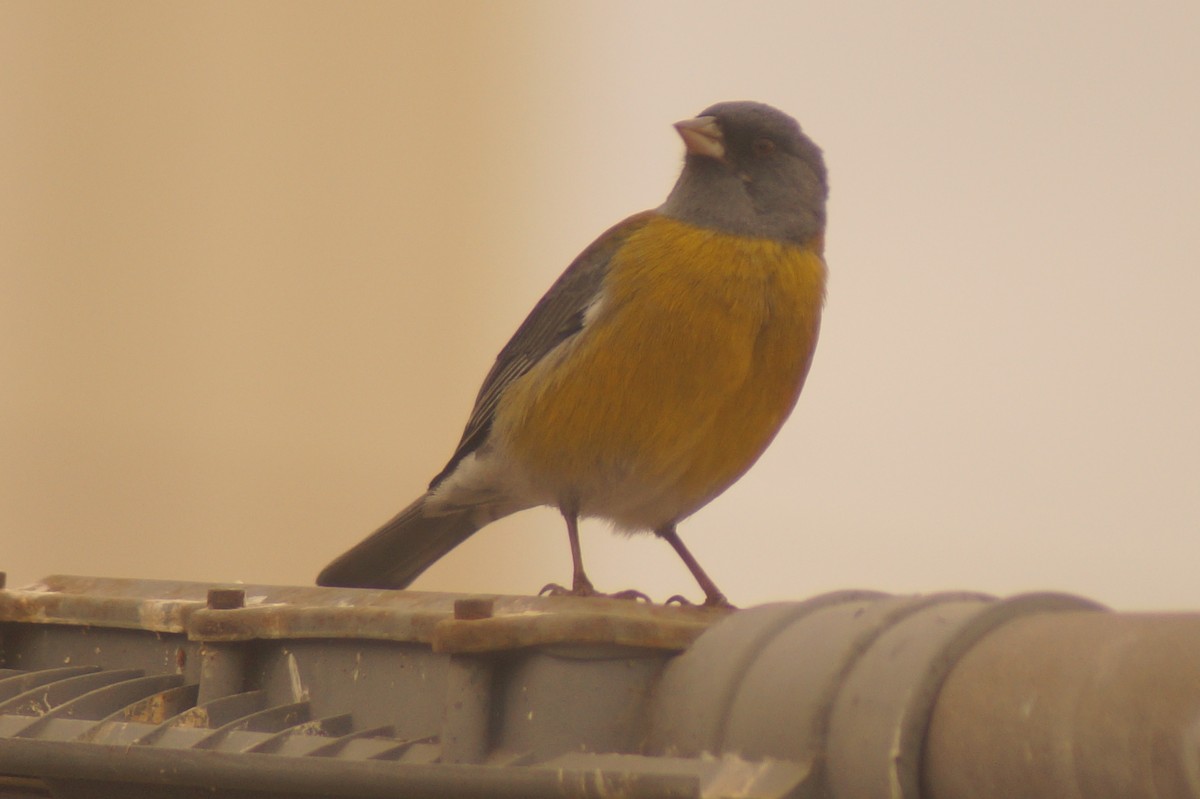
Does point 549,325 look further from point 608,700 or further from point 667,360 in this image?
point 608,700

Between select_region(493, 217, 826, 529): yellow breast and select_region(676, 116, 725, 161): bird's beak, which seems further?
select_region(676, 116, 725, 161): bird's beak

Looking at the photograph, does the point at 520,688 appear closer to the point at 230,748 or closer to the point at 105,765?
the point at 230,748

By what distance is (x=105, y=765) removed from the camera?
50.2 inches

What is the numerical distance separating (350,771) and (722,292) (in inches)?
85.0

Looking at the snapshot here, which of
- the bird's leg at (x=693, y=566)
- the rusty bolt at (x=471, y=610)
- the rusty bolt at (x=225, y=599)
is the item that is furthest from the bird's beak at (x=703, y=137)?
the rusty bolt at (x=471, y=610)

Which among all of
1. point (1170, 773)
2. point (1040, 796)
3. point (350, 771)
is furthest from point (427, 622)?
point (1170, 773)

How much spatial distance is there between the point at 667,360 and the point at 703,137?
82cm

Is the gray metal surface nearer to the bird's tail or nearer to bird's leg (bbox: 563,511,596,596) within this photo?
bird's leg (bbox: 563,511,596,596)

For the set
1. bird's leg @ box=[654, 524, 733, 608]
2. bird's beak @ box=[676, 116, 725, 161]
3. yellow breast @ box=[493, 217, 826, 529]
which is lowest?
bird's leg @ box=[654, 524, 733, 608]

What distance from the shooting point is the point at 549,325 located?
358 cm

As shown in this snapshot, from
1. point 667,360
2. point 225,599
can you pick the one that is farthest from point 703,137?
point 225,599

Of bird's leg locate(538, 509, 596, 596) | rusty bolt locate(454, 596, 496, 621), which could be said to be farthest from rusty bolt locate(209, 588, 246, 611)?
bird's leg locate(538, 509, 596, 596)

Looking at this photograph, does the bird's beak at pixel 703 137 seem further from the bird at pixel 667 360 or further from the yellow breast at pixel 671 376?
the yellow breast at pixel 671 376

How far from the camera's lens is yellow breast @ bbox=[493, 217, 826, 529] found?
3.14 m
